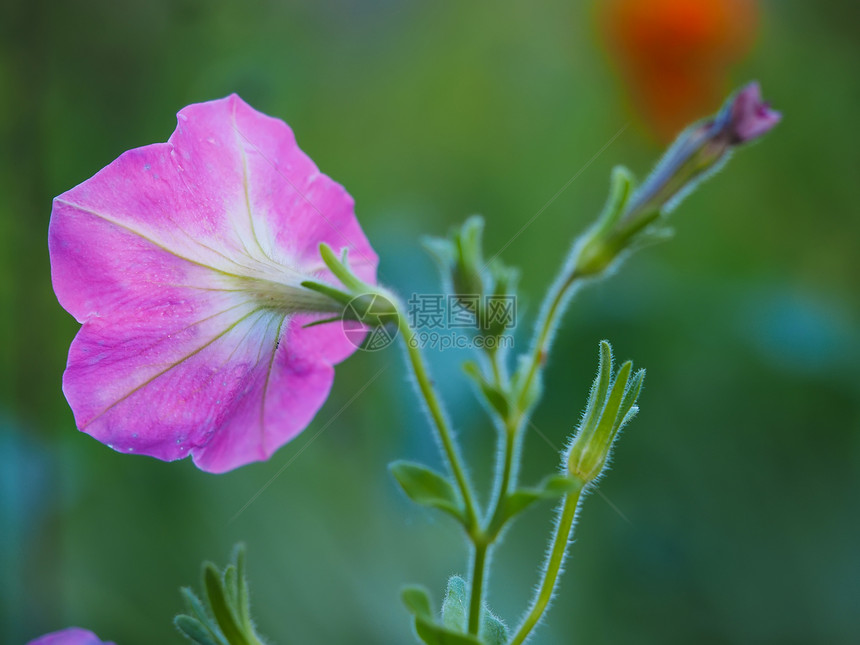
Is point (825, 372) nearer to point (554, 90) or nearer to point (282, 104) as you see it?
point (554, 90)

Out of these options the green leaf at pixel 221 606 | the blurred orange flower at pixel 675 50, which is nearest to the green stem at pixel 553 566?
the green leaf at pixel 221 606

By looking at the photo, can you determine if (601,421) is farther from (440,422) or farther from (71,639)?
(71,639)

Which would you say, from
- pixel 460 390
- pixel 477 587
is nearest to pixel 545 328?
pixel 477 587

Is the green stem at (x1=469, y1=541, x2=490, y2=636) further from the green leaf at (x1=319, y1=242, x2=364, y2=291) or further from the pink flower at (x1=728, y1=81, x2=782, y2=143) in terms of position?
the pink flower at (x1=728, y1=81, x2=782, y2=143)

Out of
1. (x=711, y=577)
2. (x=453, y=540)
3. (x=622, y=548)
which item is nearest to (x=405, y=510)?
(x=453, y=540)

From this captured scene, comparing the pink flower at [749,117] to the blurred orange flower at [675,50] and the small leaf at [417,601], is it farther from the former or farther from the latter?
the blurred orange flower at [675,50]
